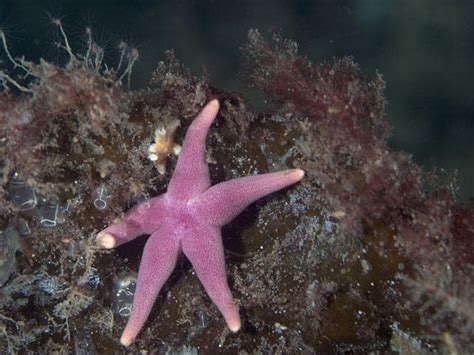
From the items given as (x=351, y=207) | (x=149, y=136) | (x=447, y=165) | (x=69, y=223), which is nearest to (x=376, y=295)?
(x=351, y=207)

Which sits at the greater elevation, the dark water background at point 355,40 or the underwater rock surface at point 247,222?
the dark water background at point 355,40

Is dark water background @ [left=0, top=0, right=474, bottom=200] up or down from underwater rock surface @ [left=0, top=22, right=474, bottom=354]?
up

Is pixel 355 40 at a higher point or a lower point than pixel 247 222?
higher

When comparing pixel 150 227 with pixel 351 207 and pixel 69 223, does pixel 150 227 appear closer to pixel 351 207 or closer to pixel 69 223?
pixel 69 223

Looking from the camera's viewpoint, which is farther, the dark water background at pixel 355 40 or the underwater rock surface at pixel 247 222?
the dark water background at pixel 355 40
